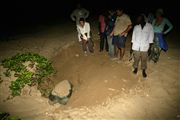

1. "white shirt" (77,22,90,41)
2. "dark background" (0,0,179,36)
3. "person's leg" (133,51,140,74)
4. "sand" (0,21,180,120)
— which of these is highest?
"dark background" (0,0,179,36)

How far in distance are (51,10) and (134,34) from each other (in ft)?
33.6

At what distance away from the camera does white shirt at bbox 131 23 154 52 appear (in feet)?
27.4

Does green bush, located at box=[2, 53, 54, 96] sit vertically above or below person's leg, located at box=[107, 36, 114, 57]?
below

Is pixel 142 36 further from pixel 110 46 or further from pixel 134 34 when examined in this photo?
pixel 110 46

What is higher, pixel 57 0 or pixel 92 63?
pixel 57 0

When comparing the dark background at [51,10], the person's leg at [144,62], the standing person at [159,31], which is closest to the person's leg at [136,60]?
the person's leg at [144,62]

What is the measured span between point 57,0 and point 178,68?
1265cm

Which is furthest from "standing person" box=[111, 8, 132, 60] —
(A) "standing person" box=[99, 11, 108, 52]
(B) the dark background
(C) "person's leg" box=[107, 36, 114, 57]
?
(B) the dark background

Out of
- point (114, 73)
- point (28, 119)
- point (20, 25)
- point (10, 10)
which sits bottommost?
point (28, 119)

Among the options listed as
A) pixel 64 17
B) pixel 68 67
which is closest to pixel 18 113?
pixel 68 67

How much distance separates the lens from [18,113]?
26.7ft

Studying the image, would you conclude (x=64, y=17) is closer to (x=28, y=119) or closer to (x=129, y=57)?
(x=129, y=57)

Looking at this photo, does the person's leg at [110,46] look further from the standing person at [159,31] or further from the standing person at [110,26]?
the standing person at [159,31]

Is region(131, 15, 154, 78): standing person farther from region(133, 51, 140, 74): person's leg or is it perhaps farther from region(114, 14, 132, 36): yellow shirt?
region(114, 14, 132, 36): yellow shirt
